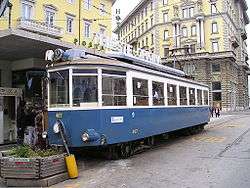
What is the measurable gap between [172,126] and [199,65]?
5186 cm

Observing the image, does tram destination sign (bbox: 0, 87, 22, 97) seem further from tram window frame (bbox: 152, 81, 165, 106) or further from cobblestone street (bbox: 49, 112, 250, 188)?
tram window frame (bbox: 152, 81, 165, 106)

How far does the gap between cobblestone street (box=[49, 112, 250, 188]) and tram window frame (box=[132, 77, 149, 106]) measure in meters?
1.69

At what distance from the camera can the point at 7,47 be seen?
15102 mm

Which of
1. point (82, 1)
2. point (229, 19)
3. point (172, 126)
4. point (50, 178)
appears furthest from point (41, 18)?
point (229, 19)

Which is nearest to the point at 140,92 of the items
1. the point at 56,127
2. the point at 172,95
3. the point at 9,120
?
the point at 56,127

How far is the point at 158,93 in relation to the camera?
1378cm

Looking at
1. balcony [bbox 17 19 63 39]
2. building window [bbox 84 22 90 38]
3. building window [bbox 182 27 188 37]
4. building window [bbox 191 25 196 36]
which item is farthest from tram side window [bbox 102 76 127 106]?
building window [bbox 182 27 188 37]

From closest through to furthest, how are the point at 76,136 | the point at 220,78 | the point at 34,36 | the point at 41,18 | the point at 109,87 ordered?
the point at 76,136, the point at 109,87, the point at 34,36, the point at 41,18, the point at 220,78

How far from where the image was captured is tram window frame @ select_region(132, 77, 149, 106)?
11.9 meters

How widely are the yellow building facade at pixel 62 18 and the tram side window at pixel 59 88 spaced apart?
61.9 ft

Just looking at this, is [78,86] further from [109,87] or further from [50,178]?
[50,178]

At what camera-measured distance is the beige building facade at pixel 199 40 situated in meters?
65.5

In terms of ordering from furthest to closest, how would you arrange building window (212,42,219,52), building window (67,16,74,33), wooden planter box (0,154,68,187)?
building window (212,42,219,52) → building window (67,16,74,33) → wooden planter box (0,154,68,187)

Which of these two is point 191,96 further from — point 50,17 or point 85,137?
point 50,17
